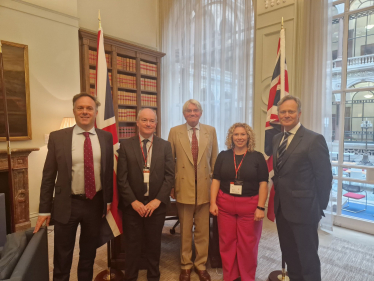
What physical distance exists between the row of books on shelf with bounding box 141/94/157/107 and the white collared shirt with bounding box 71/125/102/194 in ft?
10.4

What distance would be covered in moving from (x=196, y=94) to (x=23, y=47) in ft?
9.18

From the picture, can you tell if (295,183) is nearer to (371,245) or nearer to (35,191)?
(371,245)

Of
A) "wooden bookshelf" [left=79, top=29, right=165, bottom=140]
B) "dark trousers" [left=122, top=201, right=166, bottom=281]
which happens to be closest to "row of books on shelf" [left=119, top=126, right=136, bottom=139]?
"wooden bookshelf" [left=79, top=29, right=165, bottom=140]

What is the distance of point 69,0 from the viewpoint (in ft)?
12.4

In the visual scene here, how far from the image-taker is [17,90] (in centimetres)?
333

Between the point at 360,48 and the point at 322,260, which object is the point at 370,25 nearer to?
the point at 360,48

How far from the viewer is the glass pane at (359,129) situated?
10.6 feet

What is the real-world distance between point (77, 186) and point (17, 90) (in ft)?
8.17

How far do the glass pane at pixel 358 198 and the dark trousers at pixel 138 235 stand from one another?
2.91 meters

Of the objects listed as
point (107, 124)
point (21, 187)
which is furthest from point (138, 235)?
point (21, 187)

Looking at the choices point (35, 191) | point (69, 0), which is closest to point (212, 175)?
point (35, 191)

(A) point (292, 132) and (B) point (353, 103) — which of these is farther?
(B) point (353, 103)

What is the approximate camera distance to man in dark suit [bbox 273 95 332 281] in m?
1.64

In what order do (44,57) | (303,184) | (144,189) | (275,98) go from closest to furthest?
(303,184) < (144,189) < (275,98) < (44,57)
